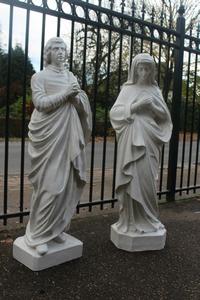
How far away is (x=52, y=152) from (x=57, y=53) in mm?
849

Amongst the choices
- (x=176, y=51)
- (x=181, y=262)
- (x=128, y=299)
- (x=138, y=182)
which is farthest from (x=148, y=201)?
(x=176, y=51)

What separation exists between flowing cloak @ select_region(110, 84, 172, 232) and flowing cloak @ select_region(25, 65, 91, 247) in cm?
59

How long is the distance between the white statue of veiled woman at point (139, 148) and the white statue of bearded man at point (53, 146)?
586mm

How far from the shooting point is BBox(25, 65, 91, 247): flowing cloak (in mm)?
3555

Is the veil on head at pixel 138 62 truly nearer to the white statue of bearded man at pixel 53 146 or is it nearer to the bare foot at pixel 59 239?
the white statue of bearded man at pixel 53 146

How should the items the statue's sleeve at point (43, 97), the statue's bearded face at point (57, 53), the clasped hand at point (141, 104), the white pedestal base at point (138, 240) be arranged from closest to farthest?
1. the statue's sleeve at point (43, 97)
2. the statue's bearded face at point (57, 53)
3. the clasped hand at point (141, 104)
4. the white pedestal base at point (138, 240)

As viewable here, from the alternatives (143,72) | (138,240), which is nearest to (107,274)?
(138,240)

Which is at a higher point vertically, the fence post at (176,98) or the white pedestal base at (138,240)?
the fence post at (176,98)

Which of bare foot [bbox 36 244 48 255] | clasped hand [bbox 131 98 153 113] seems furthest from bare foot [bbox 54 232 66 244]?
clasped hand [bbox 131 98 153 113]

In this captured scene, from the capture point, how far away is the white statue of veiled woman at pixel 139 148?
4094 millimetres

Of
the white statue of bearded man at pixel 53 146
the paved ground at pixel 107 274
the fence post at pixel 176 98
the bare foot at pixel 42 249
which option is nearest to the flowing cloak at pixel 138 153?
the paved ground at pixel 107 274

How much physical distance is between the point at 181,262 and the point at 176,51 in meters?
3.55

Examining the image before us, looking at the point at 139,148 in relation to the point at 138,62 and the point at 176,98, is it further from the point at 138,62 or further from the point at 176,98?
the point at 176,98

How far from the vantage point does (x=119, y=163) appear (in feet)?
13.8
